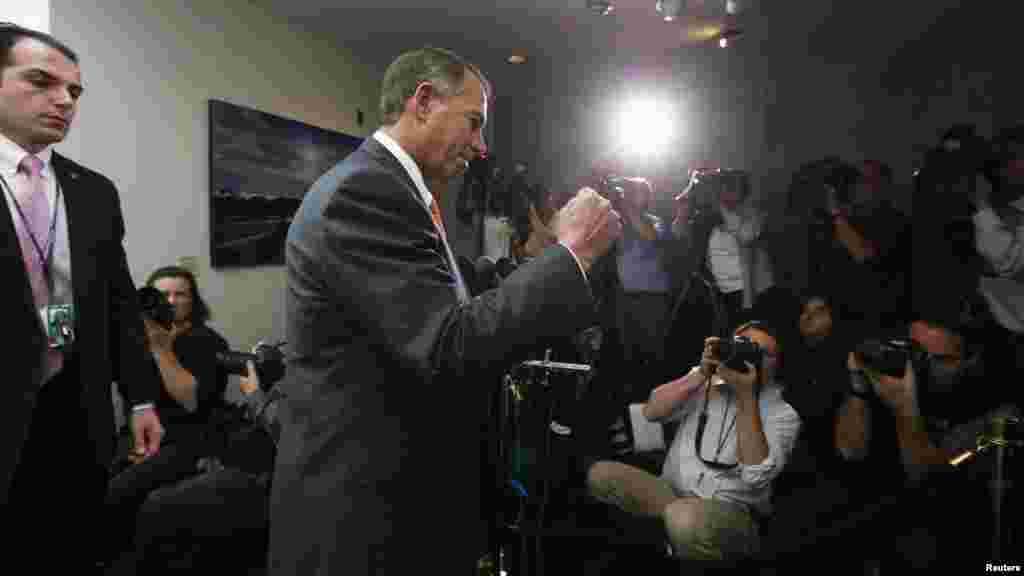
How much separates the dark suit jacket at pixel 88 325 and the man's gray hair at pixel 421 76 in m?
0.82

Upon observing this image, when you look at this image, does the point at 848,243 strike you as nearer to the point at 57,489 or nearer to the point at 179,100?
the point at 57,489

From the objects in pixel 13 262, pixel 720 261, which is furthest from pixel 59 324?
pixel 720 261

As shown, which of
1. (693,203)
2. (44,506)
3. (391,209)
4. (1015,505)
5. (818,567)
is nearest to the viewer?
(391,209)

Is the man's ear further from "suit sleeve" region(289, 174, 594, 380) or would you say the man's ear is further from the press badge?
the press badge

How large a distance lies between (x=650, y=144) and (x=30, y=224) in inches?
78.1

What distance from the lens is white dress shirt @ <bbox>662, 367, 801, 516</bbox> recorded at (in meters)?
2.04

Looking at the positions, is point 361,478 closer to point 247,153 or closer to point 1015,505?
point 1015,505

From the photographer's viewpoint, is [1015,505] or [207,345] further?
[207,345]

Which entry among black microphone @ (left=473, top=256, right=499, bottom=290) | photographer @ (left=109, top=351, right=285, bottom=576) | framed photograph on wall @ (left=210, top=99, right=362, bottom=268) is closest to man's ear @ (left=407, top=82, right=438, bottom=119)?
black microphone @ (left=473, top=256, right=499, bottom=290)

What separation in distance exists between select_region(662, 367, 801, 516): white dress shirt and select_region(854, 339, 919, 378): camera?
28 cm

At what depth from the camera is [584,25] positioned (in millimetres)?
2996

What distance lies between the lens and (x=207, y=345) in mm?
2615

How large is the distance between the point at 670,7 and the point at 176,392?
2377 millimetres

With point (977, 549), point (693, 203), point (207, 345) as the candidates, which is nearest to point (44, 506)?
point (207, 345)
